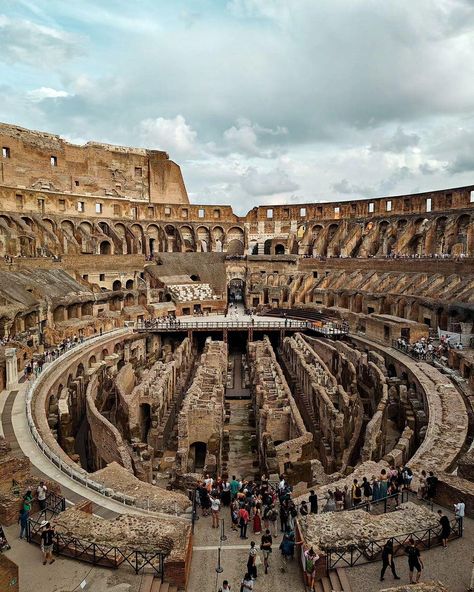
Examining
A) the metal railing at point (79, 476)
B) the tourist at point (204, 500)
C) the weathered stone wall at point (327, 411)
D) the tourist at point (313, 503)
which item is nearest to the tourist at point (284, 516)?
the tourist at point (313, 503)

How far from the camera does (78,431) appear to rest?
22.0 m

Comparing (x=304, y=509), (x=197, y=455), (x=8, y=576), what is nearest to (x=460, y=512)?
(x=304, y=509)

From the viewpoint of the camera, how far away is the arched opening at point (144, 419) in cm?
2089

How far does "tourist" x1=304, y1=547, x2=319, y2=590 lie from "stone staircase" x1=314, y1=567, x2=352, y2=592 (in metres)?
0.17

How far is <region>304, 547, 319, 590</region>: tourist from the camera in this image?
826 cm

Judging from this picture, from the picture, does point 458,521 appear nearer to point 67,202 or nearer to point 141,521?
point 141,521

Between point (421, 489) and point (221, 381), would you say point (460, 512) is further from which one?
point (221, 381)

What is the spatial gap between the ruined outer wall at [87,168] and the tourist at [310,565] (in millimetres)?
51664

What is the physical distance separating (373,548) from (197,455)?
1059cm

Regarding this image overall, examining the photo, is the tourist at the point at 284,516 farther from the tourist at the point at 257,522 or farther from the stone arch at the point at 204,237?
the stone arch at the point at 204,237

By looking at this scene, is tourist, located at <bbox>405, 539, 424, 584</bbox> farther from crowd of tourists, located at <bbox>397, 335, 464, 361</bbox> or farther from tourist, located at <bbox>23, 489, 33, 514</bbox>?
crowd of tourists, located at <bbox>397, 335, 464, 361</bbox>

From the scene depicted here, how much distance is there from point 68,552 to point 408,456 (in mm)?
12061

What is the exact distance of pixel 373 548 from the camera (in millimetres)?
8914

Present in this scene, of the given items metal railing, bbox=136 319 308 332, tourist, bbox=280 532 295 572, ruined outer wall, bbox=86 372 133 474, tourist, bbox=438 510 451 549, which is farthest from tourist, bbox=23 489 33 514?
metal railing, bbox=136 319 308 332
